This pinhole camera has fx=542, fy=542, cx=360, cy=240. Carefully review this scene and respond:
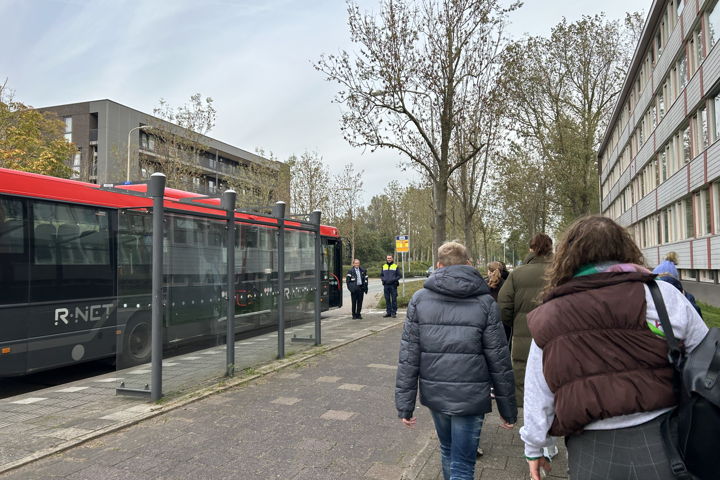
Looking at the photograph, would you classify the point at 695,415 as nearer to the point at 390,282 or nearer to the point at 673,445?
the point at 673,445

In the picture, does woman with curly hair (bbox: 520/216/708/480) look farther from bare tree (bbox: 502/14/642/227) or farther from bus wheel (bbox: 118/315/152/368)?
bare tree (bbox: 502/14/642/227)

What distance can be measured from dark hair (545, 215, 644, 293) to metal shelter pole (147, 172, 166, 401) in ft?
16.9

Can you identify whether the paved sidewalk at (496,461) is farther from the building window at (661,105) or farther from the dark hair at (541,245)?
the building window at (661,105)

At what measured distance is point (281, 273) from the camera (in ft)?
29.6

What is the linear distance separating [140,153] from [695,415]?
32936mm

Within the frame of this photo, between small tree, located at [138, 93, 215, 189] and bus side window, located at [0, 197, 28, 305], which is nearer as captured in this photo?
bus side window, located at [0, 197, 28, 305]

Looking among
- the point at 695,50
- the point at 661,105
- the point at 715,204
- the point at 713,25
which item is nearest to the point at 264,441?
the point at 715,204

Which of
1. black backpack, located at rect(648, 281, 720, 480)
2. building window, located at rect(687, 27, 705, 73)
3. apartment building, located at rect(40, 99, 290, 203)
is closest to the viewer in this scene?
black backpack, located at rect(648, 281, 720, 480)

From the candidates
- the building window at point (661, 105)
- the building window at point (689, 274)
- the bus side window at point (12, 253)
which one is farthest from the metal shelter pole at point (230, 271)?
the building window at point (661, 105)

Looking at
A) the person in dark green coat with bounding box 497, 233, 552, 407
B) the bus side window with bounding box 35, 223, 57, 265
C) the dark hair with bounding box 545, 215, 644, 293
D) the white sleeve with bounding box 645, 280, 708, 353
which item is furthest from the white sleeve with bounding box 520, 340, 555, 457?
the bus side window with bounding box 35, 223, 57, 265

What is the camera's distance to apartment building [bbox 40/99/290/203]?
26.4 metres

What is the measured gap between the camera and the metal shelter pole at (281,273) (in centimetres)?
895

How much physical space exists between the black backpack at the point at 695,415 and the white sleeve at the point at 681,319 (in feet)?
0.20

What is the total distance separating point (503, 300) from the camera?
440cm
